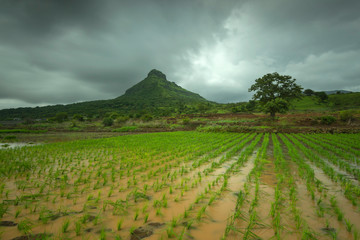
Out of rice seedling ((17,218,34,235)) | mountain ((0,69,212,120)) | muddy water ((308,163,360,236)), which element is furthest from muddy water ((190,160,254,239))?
mountain ((0,69,212,120))

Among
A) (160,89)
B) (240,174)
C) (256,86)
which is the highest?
(160,89)

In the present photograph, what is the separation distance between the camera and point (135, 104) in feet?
326

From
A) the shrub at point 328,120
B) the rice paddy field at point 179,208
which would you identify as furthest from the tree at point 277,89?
the rice paddy field at point 179,208

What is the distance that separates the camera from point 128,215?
3.19 m

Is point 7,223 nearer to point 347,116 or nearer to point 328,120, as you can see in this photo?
point 328,120

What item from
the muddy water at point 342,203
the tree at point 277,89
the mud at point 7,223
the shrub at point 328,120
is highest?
the tree at point 277,89

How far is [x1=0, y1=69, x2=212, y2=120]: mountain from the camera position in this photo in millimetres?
81731

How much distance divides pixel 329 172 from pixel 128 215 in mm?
7635

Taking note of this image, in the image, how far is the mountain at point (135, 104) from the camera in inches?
3218

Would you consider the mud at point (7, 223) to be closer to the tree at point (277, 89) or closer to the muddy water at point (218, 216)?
the muddy water at point (218, 216)

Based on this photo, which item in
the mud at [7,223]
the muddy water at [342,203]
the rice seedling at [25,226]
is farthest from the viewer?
the muddy water at [342,203]

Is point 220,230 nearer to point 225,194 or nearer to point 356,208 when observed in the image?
point 225,194

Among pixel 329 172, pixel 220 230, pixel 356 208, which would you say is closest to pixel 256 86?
pixel 329 172

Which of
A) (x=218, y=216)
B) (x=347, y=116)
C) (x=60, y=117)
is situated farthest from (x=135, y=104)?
(x=218, y=216)
